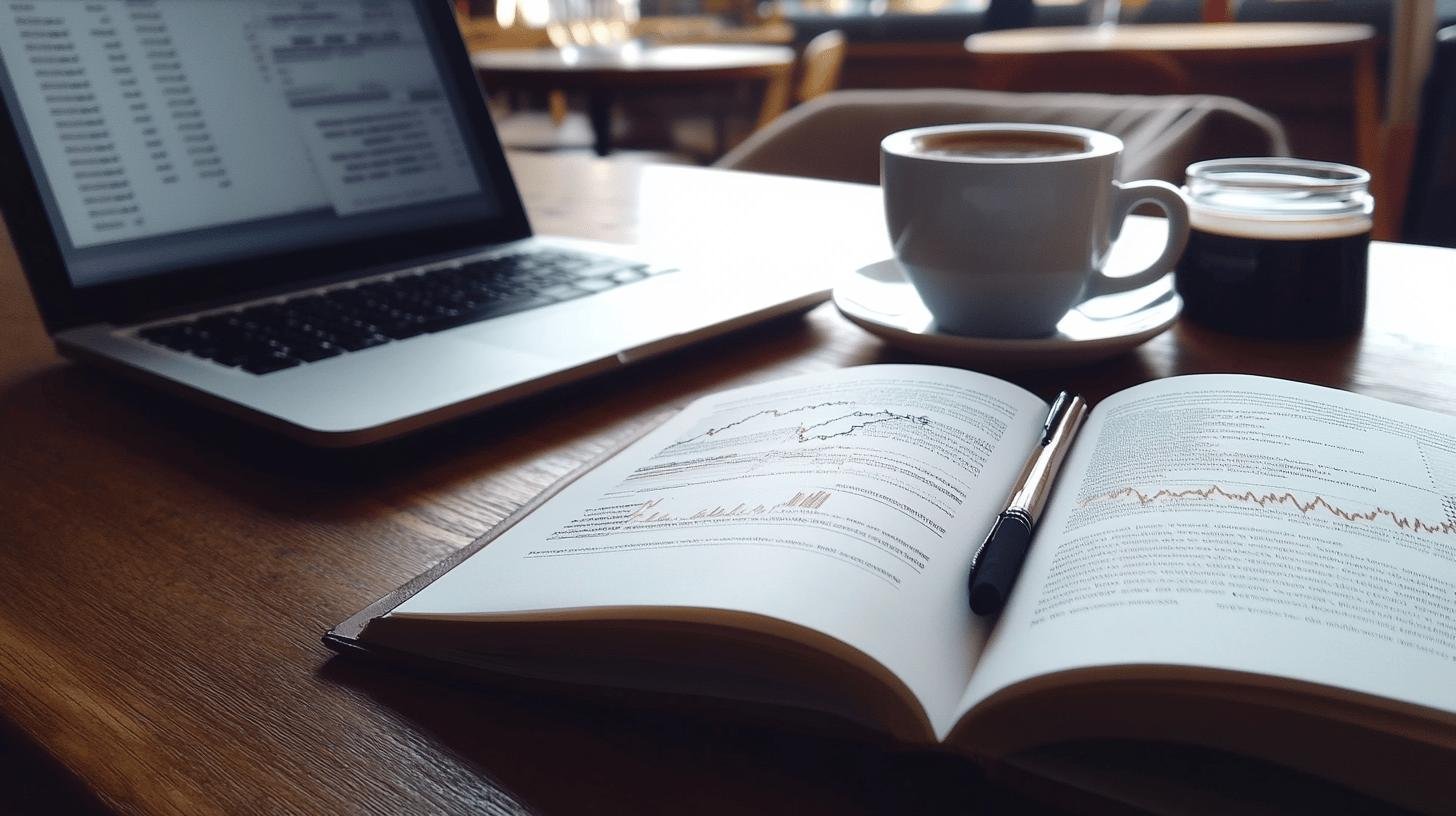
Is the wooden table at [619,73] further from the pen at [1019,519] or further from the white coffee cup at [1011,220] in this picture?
the pen at [1019,519]

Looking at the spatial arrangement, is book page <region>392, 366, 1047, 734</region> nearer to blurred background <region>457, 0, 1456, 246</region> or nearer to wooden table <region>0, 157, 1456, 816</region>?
wooden table <region>0, 157, 1456, 816</region>

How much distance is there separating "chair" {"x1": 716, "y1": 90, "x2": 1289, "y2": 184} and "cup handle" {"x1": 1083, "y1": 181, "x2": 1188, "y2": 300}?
0.45 meters

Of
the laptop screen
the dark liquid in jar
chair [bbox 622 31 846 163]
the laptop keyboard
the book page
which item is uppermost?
the laptop screen

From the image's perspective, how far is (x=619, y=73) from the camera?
8.11 ft

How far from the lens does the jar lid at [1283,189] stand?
22.5 inches

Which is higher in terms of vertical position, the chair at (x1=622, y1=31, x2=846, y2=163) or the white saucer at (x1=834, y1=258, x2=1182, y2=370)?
the white saucer at (x1=834, y1=258, x2=1182, y2=370)

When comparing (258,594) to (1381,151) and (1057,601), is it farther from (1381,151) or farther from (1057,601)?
(1381,151)

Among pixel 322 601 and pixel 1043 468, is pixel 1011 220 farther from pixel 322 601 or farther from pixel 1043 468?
pixel 322 601

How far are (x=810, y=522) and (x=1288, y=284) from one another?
399 millimetres

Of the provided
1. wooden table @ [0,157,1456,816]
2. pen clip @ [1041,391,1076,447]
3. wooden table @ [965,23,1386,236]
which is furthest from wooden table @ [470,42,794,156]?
pen clip @ [1041,391,1076,447]

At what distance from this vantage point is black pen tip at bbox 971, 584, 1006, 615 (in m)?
0.30

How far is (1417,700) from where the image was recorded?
0.77ft

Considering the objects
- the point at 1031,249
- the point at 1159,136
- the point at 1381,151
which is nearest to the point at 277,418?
the point at 1031,249

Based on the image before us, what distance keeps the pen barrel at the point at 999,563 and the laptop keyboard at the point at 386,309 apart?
347 millimetres
